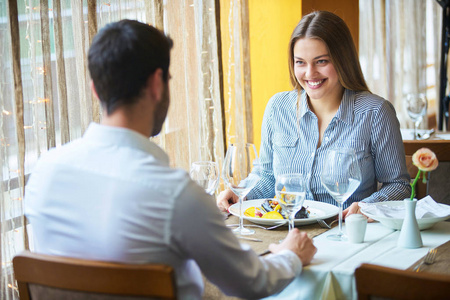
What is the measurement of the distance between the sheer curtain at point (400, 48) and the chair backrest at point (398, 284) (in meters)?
5.71

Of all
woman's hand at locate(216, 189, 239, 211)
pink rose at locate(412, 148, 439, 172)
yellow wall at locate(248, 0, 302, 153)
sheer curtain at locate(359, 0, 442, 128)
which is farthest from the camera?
sheer curtain at locate(359, 0, 442, 128)

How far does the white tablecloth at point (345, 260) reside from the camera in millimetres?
1403

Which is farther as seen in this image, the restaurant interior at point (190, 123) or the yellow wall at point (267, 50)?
the yellow wall at point (267, 50)

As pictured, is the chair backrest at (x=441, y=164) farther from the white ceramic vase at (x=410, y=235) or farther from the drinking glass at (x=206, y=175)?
the drinking glass at (x=206, y=175)

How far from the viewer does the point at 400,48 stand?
709 centimetres

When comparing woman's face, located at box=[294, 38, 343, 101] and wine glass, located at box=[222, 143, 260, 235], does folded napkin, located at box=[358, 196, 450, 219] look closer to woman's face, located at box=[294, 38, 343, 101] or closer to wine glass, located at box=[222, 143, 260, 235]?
wine glass, located at box=[222, 143, 260, 235]

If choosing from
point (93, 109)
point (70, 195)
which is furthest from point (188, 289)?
point (93, 109)

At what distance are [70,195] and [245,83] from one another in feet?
9.80

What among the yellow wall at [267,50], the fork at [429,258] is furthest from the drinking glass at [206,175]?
the yellow wall at [267,50]

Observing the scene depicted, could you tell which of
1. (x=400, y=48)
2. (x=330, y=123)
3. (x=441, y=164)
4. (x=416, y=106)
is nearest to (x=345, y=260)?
(x=330, y=123)

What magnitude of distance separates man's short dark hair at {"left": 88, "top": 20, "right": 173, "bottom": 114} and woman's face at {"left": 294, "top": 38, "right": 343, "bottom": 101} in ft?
3.86

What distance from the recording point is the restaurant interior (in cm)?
113

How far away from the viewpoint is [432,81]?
26.0 feet

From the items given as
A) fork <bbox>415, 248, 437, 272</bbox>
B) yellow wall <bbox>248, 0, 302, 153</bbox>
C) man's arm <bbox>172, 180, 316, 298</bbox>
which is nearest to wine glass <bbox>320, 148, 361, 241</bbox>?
fork <bbox>415, 248, 437, 272</bbox>
